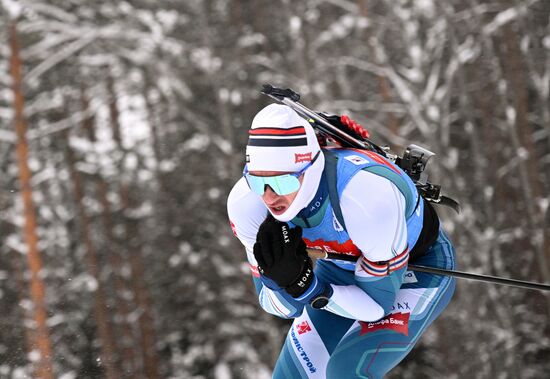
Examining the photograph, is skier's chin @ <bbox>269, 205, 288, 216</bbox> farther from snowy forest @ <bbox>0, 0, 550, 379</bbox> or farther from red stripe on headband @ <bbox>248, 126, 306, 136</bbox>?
snowy forest @ <bbox>0, 0, 550, 379</bbox>

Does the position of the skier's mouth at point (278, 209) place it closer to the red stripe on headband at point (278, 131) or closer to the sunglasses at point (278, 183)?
the sunglasses at point (278, 183)

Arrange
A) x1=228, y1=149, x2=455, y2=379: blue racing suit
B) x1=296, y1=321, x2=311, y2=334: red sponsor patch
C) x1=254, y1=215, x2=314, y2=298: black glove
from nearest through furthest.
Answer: x1=254, y1=215, x2=314, y2=298: black glove
x1=228, y1=149, x2=455, y2=379: blue racing suit
x1=296, y1=321, x2=311, y2=334: red sponsor patch

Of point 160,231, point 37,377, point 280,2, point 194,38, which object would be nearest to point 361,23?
point 280,2

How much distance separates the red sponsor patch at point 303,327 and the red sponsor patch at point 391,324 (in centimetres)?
31

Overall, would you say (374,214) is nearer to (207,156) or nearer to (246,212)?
(246,212)

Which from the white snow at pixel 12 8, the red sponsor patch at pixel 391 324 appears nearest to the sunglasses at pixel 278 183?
the red sponsor patch at pixel 391 324

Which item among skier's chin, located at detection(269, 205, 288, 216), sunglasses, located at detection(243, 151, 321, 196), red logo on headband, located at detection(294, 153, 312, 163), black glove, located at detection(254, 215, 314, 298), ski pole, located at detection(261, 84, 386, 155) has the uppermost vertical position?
ski pole, located at detection(261, 84, 386, 155)

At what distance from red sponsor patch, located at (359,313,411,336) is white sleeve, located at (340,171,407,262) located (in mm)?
431

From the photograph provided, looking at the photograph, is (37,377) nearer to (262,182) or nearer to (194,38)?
(194,38)

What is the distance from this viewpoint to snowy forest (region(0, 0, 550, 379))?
13922 millimetres

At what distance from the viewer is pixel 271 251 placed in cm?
306

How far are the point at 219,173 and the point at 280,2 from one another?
373 cm

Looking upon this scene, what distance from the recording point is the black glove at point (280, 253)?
9.99 feet

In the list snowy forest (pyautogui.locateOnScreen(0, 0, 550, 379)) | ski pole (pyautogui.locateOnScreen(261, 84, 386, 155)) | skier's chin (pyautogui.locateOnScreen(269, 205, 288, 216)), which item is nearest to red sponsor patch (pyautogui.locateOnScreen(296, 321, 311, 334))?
skier's chin (pyautogui.locateOnScreen(269, 205, 288, 216))
